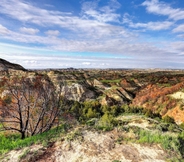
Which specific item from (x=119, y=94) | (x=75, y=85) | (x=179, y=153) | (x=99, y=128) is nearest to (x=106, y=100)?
(x=119, y=94)

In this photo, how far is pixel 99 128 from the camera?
31.9 ft

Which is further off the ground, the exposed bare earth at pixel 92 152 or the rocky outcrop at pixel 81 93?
the exposed bare earth at pixel 92 152

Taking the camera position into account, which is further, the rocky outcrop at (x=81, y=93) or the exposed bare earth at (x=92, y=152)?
the rocky outcrop at (x=81, y=93)

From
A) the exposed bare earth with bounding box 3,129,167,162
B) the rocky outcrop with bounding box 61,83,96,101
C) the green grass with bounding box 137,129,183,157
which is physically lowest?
the rocky outcrop with bounding box 61,83,96,101

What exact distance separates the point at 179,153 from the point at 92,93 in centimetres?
3779

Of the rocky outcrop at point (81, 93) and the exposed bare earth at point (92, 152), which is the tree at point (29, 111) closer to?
the exposed bare earth at point (92, 152)

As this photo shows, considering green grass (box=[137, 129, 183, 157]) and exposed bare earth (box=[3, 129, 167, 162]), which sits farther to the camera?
green grass (box=[137, 129, 183, 157])

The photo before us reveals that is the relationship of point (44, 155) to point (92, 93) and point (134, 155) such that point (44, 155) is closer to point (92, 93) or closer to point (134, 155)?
point (134, 155)

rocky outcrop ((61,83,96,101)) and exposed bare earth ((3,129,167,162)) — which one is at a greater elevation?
exposed bare earth ((3,129,167,162))

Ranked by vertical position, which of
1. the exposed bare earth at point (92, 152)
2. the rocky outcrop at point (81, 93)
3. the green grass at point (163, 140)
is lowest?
the rocky outcrop at point (81, 93)

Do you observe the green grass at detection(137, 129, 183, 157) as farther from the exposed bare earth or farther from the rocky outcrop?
the rocky outcrop

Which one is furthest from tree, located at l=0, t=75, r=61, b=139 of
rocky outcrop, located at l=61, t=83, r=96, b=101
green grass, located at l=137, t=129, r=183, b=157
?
rocky outcrop, located at l=61, t=83, r=96, b=101

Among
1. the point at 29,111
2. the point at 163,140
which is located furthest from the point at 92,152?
the point at 29,111

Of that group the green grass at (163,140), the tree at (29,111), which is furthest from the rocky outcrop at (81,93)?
the green grass at (163,140)
